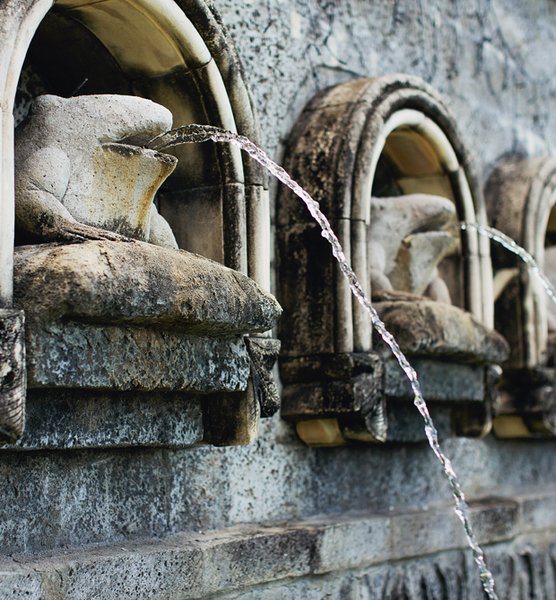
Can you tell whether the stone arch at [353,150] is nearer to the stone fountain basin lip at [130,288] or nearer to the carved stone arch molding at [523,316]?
the carved stone arch molding at [523,316]

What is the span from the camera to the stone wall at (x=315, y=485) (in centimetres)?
312

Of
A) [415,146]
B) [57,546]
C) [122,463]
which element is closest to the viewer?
[57,546]

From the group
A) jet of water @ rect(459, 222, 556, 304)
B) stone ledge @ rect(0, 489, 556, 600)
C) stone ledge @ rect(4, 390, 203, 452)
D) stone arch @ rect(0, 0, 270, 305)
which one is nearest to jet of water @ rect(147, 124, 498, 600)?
stone arch @ rect(0, 0, 270, 305)

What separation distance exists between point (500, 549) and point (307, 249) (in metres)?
1.75

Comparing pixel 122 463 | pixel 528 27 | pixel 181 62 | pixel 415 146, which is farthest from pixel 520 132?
pixel 122 463

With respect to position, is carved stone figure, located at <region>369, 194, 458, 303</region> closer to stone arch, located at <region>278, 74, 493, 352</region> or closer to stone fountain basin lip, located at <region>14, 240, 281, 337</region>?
stone arch, located at <region>278, 74, 493, 352</region>

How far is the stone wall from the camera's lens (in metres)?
3.12

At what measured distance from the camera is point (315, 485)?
4.15 m

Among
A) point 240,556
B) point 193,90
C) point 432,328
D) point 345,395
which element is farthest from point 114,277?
point 432,328

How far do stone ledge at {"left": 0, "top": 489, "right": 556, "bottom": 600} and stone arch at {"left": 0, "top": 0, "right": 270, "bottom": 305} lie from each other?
2.55 feet

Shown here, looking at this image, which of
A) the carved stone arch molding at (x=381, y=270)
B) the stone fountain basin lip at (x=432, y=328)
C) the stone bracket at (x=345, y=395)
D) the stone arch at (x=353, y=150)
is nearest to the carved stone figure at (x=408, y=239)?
the carved stone arch molding at (x=381, y=270)

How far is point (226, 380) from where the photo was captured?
10.7 feet

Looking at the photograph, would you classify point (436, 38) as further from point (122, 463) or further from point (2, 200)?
point (2, 200)

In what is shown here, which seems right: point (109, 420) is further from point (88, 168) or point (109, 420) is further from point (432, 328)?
point (432, 328)
